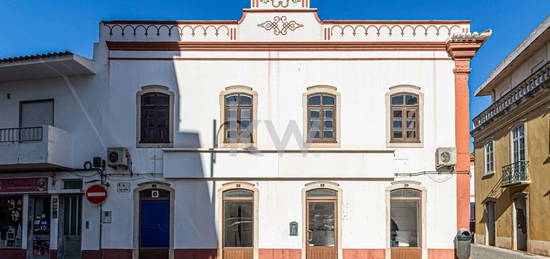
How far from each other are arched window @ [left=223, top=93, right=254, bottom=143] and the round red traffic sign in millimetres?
3767

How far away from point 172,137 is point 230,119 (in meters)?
1.74

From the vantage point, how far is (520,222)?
26.7 m

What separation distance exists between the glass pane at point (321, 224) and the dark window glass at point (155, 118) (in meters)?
4.66

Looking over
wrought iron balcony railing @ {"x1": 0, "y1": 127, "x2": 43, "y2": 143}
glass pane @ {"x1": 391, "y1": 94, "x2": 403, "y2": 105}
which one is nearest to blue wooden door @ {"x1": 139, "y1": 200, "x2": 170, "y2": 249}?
wrought iron balcony railing @ {"x1": 0, "y1": 127, "x2": 43, "y2": 143}

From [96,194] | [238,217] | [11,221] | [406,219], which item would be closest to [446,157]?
[406,219]

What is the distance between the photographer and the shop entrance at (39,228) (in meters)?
17.5

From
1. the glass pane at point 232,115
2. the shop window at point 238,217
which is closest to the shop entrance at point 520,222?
the shop window at point 238,217

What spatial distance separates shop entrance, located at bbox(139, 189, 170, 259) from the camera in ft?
56.1

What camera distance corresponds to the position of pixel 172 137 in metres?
17.3

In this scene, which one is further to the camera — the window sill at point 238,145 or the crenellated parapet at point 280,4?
the crenellated parapet at point 280,4

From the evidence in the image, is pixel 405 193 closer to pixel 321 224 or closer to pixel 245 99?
pixel 321 224

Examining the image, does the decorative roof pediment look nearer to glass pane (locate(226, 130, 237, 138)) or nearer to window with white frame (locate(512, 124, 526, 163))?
glass pane (locate(226, 130, 237, 138))

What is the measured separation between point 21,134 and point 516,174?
19.5m

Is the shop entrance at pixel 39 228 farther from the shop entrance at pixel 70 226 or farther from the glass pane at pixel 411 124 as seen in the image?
the glass pane at pixel 411 124
